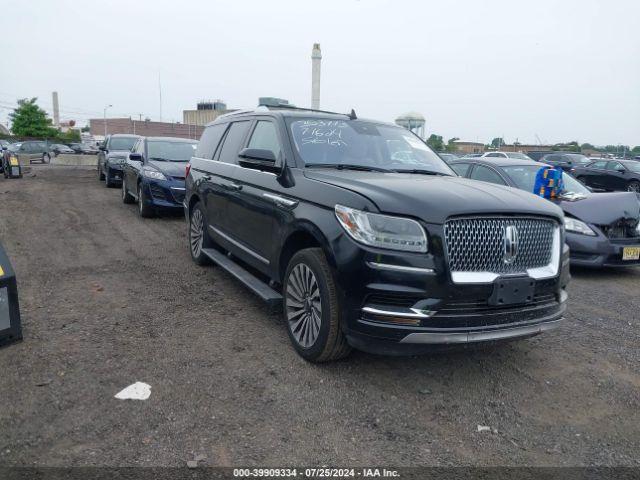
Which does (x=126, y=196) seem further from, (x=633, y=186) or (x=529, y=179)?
(x=633, y=186)

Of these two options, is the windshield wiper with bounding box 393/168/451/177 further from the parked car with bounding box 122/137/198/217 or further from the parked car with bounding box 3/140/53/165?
the parked car with bounding box 3/140/53/165

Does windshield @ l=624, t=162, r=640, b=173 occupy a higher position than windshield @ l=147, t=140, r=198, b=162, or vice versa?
windshield @ l=147, t=140, r=198, b=162

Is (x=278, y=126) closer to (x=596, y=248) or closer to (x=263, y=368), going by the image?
(x=263, y=368)

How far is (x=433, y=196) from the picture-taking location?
342 centimetres

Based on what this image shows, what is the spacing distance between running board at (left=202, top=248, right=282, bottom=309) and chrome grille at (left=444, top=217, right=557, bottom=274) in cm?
163

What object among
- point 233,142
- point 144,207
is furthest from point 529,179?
point 144,207

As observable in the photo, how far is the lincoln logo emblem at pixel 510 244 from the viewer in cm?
338

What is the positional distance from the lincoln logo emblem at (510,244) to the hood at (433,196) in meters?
0.13

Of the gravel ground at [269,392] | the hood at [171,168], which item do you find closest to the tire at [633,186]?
the gravel ground at [269,392]

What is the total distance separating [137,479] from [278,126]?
10.3ft

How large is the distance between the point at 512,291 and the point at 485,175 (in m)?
5.08

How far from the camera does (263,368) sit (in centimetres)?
377

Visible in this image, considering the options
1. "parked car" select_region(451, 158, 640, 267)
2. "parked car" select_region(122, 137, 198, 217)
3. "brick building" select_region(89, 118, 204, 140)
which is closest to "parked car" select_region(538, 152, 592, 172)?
"parked car" select_region(451, 158, 640, 267)

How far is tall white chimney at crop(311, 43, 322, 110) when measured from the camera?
1362 inches
